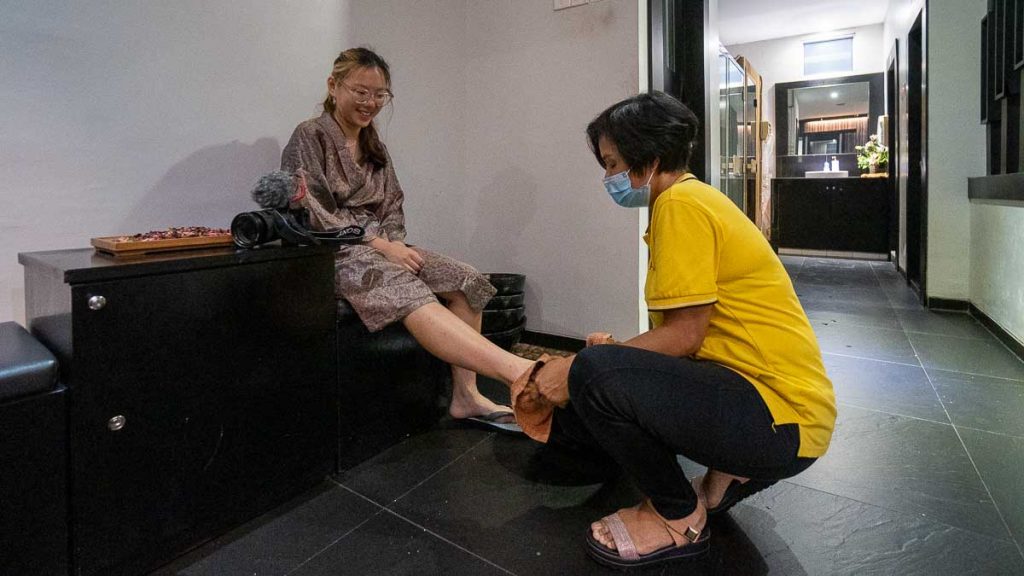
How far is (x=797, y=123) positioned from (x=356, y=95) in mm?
7171

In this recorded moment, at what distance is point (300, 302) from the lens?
4.53ft

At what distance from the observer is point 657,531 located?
1.14 meters

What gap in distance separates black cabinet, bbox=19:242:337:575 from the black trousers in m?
0.72

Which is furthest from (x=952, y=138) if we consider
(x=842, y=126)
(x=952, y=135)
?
(x=842, y=126)

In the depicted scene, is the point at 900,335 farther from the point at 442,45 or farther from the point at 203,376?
the point at 203,376

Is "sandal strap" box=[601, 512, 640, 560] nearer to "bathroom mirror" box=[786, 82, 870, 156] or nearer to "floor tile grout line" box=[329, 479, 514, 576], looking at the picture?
"floor tile grout line" box=[329, 479, 514, 576]

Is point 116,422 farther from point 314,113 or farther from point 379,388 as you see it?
point 314,113

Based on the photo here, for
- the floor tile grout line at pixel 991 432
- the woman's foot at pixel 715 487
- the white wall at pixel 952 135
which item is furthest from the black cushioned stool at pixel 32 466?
the white wall at pixel 952 135

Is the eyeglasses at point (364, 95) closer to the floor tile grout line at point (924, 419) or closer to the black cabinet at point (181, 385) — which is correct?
the black cabinet at point (181, 385)

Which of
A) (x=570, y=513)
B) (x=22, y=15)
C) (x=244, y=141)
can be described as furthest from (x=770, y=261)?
(x=22, y=15)

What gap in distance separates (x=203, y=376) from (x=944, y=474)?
1.84 m

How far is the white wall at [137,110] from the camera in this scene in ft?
4.75

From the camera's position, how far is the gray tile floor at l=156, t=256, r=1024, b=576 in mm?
1144

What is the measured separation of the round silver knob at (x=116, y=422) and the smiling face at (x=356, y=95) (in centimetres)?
108
